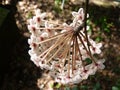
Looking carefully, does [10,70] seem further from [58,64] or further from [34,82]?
[58,64]

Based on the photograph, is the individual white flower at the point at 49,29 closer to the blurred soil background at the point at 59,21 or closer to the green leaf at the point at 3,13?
the blurred soil background at the point at 59,21

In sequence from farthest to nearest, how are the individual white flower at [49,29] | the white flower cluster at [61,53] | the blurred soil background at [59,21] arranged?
the blurred soil background at [59,21] < the individual white flower at [49,29] < the white flower cluster at [61,53]

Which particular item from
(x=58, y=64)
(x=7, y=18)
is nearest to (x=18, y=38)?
(x=7, y=18)

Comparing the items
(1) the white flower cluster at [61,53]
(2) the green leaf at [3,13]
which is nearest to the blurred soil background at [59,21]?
(2) the green leaf at [3,13]

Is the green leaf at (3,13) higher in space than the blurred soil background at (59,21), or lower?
higher

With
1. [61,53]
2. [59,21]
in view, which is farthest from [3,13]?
[61,53]

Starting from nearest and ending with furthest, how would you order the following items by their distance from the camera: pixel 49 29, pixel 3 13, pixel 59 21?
pixel 49 29
pixel 3 13
pixel 59 21

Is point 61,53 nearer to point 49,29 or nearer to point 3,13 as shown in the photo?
point 49,29

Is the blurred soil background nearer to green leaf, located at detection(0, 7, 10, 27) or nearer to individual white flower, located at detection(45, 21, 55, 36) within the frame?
green leaf, located at detection(0, 7, 10, 27)
